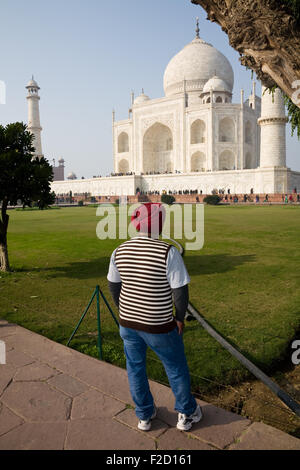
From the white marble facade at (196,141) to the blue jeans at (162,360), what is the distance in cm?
3406

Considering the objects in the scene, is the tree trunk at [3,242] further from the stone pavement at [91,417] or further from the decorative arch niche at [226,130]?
the decorative arch niche at [226,130]

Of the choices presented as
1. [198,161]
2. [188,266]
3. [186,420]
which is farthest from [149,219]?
[198,161]

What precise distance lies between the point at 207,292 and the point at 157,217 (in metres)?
3.55

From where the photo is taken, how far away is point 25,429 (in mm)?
2320

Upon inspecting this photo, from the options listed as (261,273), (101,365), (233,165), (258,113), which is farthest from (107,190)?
(101,365)

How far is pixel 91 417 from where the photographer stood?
2.42 metres

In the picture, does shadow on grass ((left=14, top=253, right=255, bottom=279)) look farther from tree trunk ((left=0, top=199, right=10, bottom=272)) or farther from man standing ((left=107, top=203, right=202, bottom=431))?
man standing ((left=107, top=203, right=202, bottom=431))

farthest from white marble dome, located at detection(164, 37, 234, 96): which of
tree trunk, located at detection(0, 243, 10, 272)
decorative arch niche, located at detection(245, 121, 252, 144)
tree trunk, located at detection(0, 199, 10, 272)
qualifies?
tree trunk, located at detection(0, 243, 10, 272)

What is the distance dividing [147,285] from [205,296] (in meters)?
3.33

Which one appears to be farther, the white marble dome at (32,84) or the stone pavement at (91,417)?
the white marble dome at (32,84)

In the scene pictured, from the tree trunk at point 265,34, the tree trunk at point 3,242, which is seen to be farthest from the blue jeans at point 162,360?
the tree trunk at point 3,242

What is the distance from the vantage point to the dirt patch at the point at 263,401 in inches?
102

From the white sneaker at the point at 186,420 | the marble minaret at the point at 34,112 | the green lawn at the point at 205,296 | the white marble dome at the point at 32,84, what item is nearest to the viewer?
the white sneaker at the point at 186,420

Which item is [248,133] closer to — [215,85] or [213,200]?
[215,85]
